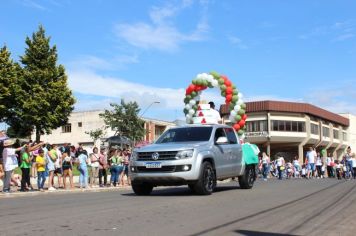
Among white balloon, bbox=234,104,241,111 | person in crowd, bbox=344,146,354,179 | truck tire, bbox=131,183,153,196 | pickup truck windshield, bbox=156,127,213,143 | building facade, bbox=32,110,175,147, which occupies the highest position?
building facade, bbox=32,110,175,147

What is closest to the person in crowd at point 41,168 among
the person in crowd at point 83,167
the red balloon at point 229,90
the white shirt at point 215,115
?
the person in crowd at point 83,167

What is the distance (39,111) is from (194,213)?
41508 mm

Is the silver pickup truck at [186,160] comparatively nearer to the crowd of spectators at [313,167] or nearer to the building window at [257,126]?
the crowd of spectators at [313,167]

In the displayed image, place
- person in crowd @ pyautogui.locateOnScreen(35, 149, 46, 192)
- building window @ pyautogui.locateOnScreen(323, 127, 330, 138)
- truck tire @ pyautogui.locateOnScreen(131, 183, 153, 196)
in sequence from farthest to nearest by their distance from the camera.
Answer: building window @ pyautogui.locateOnScreen(323, 127, 330, 138) < person in crowd @ pyautogui.locateOnScreen(35, 149, 46, 192) < truck tire @ pyautogui.locateOnScreen(131, 183, 153, 196)

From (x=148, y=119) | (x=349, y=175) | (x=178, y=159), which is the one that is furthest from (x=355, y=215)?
(x=148, y=119)

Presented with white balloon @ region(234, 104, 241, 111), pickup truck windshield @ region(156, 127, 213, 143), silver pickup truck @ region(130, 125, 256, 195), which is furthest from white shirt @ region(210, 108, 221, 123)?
pickup truck windshield @ region(156, 127, 213, 143)

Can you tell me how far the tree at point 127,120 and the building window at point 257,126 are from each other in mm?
32288

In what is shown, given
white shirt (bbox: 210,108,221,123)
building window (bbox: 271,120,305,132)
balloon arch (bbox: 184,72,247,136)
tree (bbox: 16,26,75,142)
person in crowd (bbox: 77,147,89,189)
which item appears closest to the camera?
person in crowd (bbox: 77,147,89,189)

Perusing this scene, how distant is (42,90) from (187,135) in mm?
37529

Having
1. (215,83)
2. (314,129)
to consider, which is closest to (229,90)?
(215,83)

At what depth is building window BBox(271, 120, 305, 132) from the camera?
8256 cm

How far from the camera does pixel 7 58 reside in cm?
4675

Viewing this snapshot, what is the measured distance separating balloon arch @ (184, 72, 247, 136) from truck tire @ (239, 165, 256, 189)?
7368 mm

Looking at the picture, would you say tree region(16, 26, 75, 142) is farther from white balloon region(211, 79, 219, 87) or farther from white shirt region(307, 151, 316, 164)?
white balloon region(211, 79, 219, 87)
